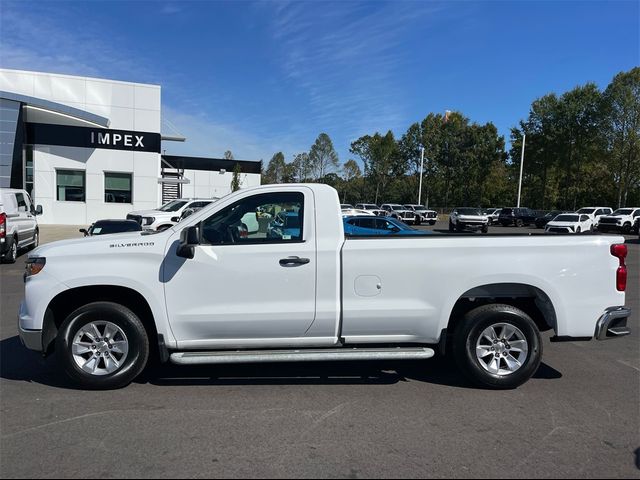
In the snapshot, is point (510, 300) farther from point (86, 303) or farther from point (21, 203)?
point (21, 203)

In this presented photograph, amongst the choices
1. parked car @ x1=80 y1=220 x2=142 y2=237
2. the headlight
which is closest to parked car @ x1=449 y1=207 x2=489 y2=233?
parked car @ x1=80 y1=220 x2=142 y2=237

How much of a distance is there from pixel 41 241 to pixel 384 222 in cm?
1262

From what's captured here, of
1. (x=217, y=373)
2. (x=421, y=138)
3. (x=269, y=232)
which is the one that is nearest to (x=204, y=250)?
(x=269, y=232)

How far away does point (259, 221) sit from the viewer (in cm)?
489

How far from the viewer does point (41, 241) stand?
18594 millimetres

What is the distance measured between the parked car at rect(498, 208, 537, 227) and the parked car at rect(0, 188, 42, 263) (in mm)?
40710

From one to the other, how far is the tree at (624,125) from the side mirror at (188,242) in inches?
1915

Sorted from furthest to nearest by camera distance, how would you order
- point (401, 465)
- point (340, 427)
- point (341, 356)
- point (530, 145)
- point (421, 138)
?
point (421, 138)
point (530, 145)
point (341, 356)
point (340, 427)
point (401, 465)

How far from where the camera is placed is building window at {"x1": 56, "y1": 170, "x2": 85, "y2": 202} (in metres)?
25.9

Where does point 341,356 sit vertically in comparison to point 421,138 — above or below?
below

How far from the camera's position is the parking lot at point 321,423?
3389mm

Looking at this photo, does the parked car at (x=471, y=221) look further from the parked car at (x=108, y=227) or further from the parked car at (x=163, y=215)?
the parked car at (x=108, y=227)

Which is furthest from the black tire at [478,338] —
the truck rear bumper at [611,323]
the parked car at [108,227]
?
the parked car at [108,227]

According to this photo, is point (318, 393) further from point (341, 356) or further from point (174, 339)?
point (174, 339)
